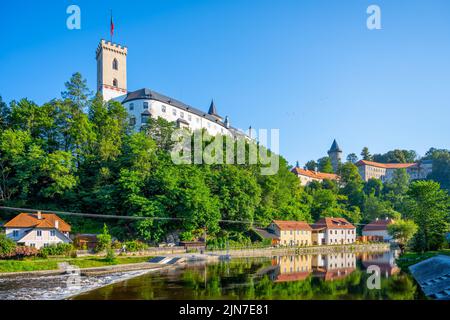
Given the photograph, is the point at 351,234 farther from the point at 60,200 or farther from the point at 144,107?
the point at 60,200

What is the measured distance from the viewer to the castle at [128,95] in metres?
76.9

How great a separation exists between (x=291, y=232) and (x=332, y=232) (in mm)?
12927

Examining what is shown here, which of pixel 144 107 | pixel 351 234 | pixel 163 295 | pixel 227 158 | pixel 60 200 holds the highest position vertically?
pixel 144 107

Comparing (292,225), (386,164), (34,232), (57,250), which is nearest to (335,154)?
(386,164)

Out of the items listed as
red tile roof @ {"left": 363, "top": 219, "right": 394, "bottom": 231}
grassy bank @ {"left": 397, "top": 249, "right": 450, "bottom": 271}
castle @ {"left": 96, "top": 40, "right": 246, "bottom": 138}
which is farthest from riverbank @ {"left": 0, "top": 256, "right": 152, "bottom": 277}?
red tile roof @ {"left": 363, "top": 219, "right": 394, "bottom": 231}

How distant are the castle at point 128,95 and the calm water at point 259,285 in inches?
1773

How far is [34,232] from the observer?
136ft

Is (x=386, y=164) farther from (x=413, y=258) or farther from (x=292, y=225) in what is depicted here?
(x=413, y=258)

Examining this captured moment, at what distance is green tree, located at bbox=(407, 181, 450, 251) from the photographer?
40.8 meters

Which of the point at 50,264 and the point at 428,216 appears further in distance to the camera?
the point at 428,216

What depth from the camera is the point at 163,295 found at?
2406 cm

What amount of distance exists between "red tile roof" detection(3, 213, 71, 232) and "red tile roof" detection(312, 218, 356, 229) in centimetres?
4980

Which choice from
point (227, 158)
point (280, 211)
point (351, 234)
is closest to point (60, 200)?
point (227, 158)
